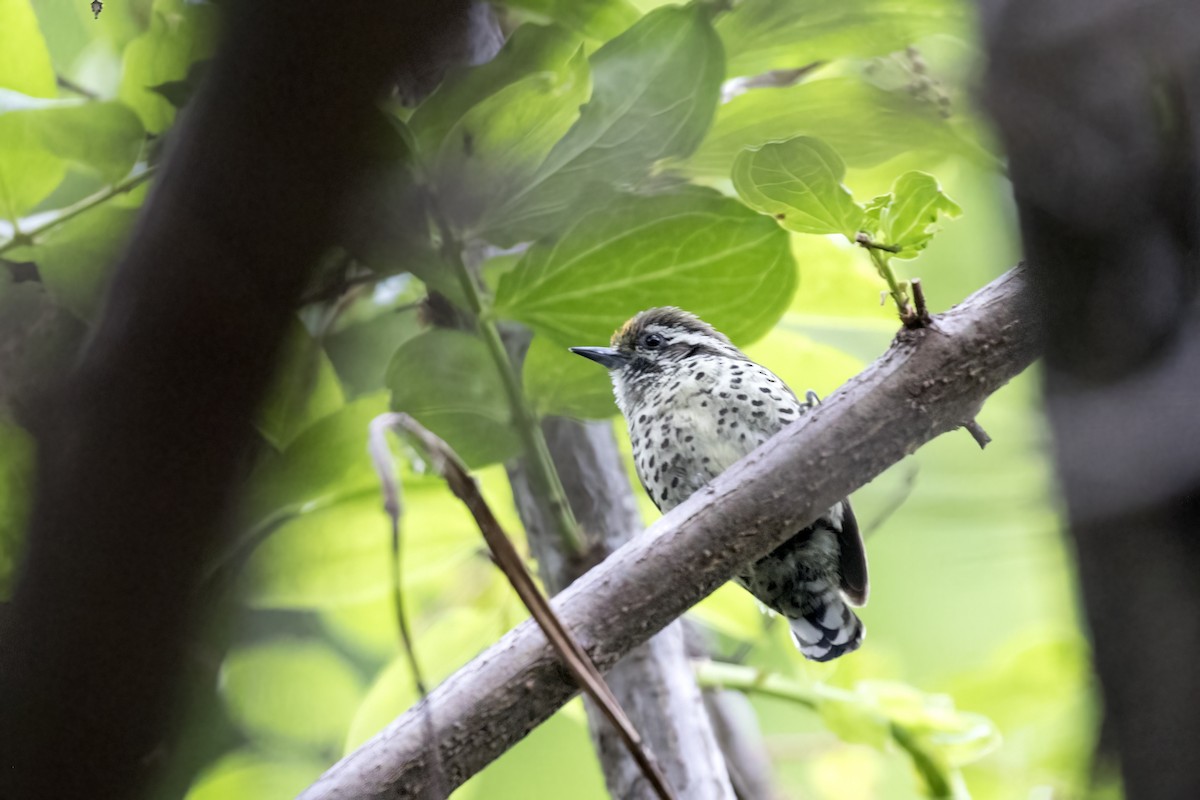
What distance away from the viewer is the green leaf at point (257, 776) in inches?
27.0

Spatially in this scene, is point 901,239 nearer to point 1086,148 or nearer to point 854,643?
point 1086,148

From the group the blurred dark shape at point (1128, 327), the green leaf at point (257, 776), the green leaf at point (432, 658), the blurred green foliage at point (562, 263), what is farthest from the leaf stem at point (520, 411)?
the blurred dark shape at point (1128, 327)

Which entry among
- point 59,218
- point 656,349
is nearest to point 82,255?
point 59,218

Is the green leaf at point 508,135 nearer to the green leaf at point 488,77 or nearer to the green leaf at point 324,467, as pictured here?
the green leaf at point 488,77

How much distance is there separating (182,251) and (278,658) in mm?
437

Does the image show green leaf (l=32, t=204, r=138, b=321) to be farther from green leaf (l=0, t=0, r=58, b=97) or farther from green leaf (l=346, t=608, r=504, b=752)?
green leaf (l=346, t=608, r=504, b=752)

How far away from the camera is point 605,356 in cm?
75

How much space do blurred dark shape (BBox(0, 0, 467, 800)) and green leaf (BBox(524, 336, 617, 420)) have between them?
11.5 inches

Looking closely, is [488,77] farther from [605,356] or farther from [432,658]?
[432,658]

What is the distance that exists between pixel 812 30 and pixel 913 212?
0.57 ft

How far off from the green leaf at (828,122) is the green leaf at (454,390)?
181 millimetres

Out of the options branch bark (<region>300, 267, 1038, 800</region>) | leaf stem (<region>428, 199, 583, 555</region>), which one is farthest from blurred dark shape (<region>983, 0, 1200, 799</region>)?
leaf stem (<region>428, 199, 583, 555</region>)

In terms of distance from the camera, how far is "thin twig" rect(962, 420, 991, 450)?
584mm

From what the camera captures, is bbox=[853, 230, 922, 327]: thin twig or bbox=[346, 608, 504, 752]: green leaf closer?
bbox=[853, 230, 922, 327]: thin twig
